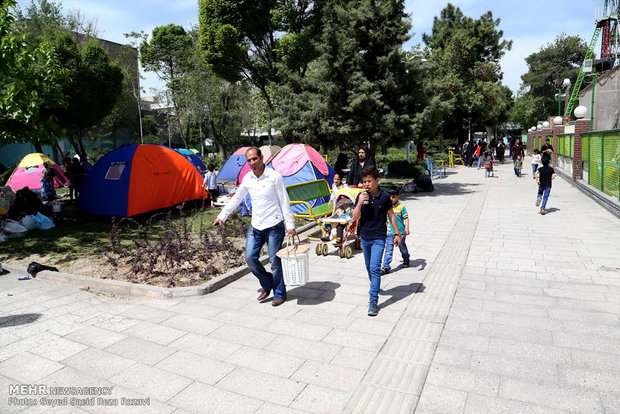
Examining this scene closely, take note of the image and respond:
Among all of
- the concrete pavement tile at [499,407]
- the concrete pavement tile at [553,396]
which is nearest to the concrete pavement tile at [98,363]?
the concrete pavement tile at [499,407]

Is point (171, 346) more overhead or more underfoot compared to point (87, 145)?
more underfoot

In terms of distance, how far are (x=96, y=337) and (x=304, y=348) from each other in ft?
7.81

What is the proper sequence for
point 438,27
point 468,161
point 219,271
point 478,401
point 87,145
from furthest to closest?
point 87,145 < point 438,27 < point 468,161 < point 219,271 < point 478,401

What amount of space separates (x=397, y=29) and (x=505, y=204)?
22.9ft

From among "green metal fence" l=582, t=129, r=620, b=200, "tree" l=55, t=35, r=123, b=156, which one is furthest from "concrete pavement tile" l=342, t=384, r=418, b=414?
"tree" l=55, t=35, r=123, b=156

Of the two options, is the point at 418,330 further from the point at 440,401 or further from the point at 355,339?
the point at 440,401

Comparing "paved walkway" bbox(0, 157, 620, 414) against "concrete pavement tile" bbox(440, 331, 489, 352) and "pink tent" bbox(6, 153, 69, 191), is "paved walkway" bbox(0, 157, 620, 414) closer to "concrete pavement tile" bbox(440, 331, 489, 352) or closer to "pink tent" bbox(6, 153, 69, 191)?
"concrete pavement tile" bbox(440, 331, 489, 352)

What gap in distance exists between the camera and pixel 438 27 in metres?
37.4

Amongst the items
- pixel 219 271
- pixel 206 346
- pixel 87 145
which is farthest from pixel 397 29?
pixel 87 145

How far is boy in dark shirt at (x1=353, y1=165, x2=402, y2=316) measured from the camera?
500 centimetres

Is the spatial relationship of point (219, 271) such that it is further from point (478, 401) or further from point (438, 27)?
point (438, 27)

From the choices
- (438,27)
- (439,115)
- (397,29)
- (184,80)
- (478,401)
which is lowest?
(478,401)

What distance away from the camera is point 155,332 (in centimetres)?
480

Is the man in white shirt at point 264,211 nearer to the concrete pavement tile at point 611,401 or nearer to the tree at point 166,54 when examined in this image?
the concrete pavement tile at point 611,401
